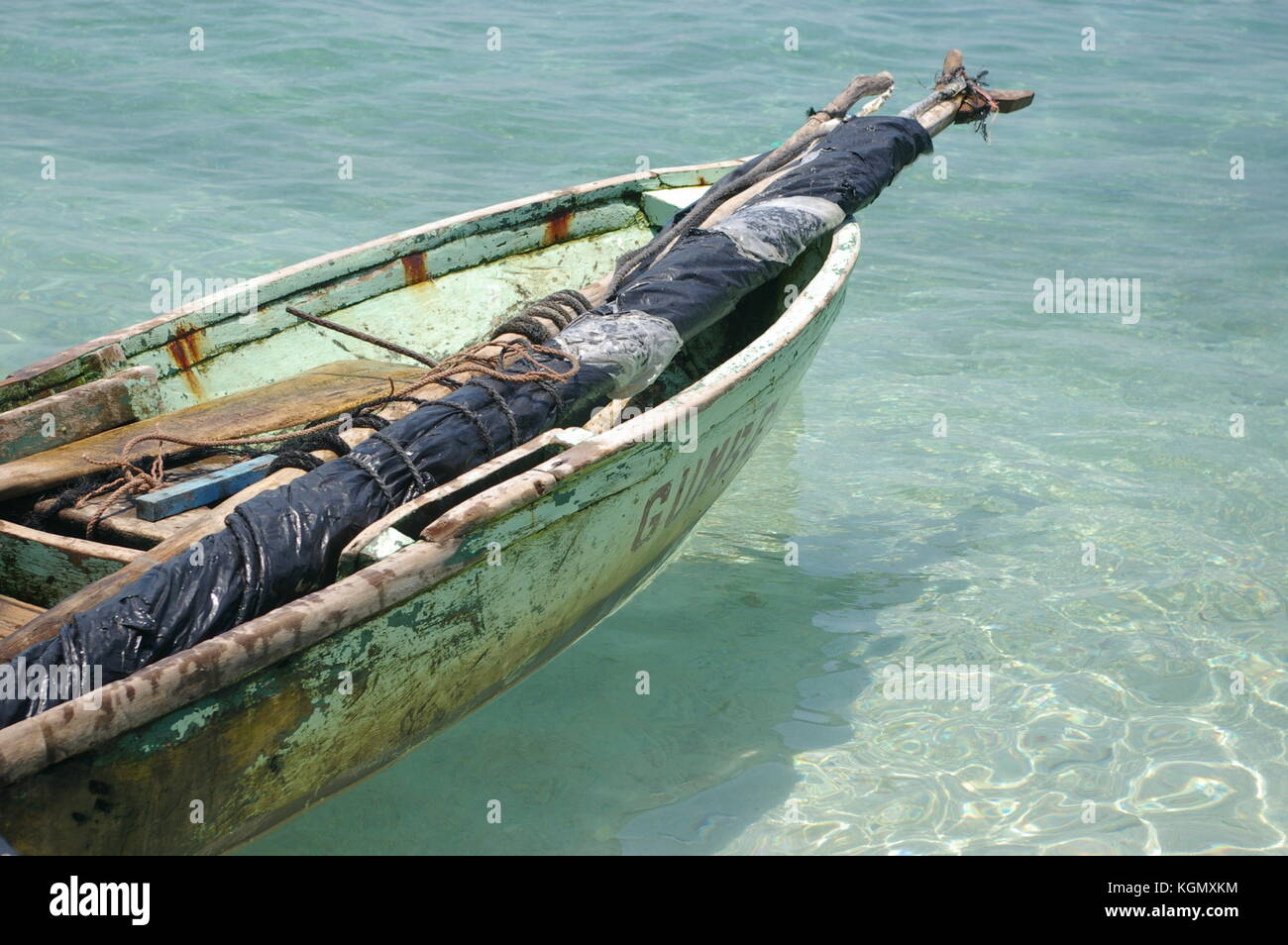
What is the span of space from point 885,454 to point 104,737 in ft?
15.5

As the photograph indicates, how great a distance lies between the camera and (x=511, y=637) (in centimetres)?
361

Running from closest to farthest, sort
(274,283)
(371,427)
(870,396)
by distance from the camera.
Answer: (371,427) → (274,283) → (870,396)

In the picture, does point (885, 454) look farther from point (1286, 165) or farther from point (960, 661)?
point (1286, 165)

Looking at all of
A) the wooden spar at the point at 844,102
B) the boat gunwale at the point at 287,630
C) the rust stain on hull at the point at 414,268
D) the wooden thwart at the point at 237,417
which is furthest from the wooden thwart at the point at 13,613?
the wooden spar at the point at 844,102

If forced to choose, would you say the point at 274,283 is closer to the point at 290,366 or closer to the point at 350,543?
the point at 290,366

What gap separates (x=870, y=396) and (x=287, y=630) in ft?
16.2

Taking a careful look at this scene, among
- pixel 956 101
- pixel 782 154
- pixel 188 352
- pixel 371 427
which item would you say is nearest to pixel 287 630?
pixel 371 427

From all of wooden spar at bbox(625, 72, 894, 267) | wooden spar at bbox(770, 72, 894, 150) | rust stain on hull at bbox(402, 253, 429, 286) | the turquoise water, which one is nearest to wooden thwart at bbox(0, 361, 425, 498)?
rust stain on hull at bbox(402, 253, 429, 286)

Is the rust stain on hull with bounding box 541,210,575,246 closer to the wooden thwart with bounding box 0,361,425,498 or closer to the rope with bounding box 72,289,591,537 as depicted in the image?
the wooden thwart with bounding box 0,361,425,498

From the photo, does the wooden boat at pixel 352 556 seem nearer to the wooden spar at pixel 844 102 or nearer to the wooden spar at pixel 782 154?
the wooden spar at pixel 782 154

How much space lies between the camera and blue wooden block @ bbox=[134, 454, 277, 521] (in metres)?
3.92

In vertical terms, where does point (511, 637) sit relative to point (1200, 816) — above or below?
above

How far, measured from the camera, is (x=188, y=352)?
498cm
